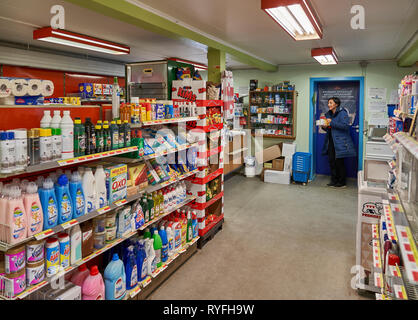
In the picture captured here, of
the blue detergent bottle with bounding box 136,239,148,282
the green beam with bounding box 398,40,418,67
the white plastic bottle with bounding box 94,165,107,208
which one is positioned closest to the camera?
the white plastic bottle with bounding box 94,165,107,208

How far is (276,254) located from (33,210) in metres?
3.12

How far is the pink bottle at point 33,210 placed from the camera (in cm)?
208

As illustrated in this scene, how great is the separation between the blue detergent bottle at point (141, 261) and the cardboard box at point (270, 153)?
18.8 feet

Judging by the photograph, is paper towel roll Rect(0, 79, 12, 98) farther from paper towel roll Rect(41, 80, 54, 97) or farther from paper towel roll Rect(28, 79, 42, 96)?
paper towel roll Rect(41, 80, 54, 97)

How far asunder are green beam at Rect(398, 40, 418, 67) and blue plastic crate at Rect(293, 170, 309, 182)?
3.21 metres

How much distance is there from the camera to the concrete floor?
3385 millimetres

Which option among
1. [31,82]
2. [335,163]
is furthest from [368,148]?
[31,82]

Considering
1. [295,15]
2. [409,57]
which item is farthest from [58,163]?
[409,57]

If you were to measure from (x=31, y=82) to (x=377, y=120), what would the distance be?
7766 mm

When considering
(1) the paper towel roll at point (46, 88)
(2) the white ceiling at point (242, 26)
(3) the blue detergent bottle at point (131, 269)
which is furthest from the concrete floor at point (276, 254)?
(2) the white ceiling at point (242, 26)

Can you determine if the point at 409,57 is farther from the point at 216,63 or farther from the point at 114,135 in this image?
the point at 114,135

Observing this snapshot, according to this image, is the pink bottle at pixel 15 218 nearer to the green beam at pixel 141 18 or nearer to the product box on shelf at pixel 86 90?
the green beam at pixel 141 18

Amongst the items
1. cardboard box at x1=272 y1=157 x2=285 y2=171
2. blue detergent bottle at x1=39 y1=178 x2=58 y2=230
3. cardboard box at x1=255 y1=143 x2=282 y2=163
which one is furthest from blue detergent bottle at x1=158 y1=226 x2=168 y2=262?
cardboard box at x1=255 y1=143 x2=282 y2=163

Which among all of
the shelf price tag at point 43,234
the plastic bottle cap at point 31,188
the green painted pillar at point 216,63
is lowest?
the shelf price tag at point 43,234
